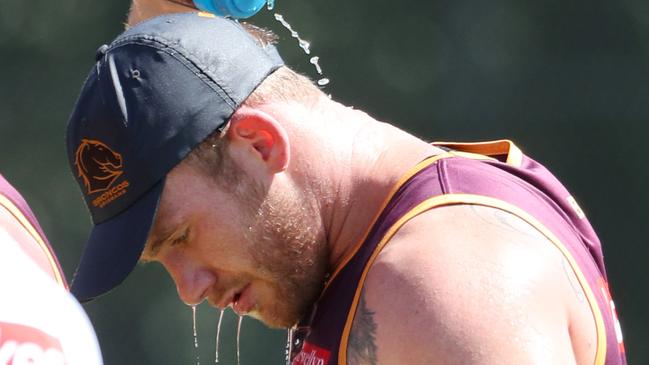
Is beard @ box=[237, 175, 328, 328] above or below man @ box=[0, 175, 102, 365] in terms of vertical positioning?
below

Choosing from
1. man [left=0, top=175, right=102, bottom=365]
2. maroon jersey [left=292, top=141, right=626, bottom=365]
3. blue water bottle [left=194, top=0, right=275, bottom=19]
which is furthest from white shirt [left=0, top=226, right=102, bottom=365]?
blue water bottle [left=194, top=0, right=275, bottom=19]

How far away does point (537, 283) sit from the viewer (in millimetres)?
1705

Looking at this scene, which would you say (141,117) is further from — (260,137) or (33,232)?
(33,232)

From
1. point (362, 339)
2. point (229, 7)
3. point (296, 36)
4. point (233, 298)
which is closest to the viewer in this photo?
point (362, 339)

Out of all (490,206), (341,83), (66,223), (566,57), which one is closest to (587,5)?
(566,57)

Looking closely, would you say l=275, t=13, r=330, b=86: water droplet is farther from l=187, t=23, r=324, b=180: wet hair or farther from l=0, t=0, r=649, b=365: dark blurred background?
l=187, t=23, r=324, b=180: wet hair

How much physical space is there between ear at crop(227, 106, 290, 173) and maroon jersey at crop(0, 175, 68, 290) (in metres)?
0.48

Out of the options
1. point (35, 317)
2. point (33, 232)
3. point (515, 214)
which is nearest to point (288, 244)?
point (515, 214)

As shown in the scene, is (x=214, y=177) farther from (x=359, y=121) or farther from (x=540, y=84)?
(x=540, y=84)

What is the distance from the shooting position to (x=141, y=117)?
192 cm

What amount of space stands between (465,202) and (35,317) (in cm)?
82

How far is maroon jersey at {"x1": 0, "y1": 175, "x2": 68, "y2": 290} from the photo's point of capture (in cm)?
136

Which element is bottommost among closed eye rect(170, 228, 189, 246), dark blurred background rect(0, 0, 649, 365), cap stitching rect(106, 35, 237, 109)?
dark blurred background rect(0, 0, 649, 365)

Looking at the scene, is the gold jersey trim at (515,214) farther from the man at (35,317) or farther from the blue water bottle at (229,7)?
the blue water bottle at (229,7)
